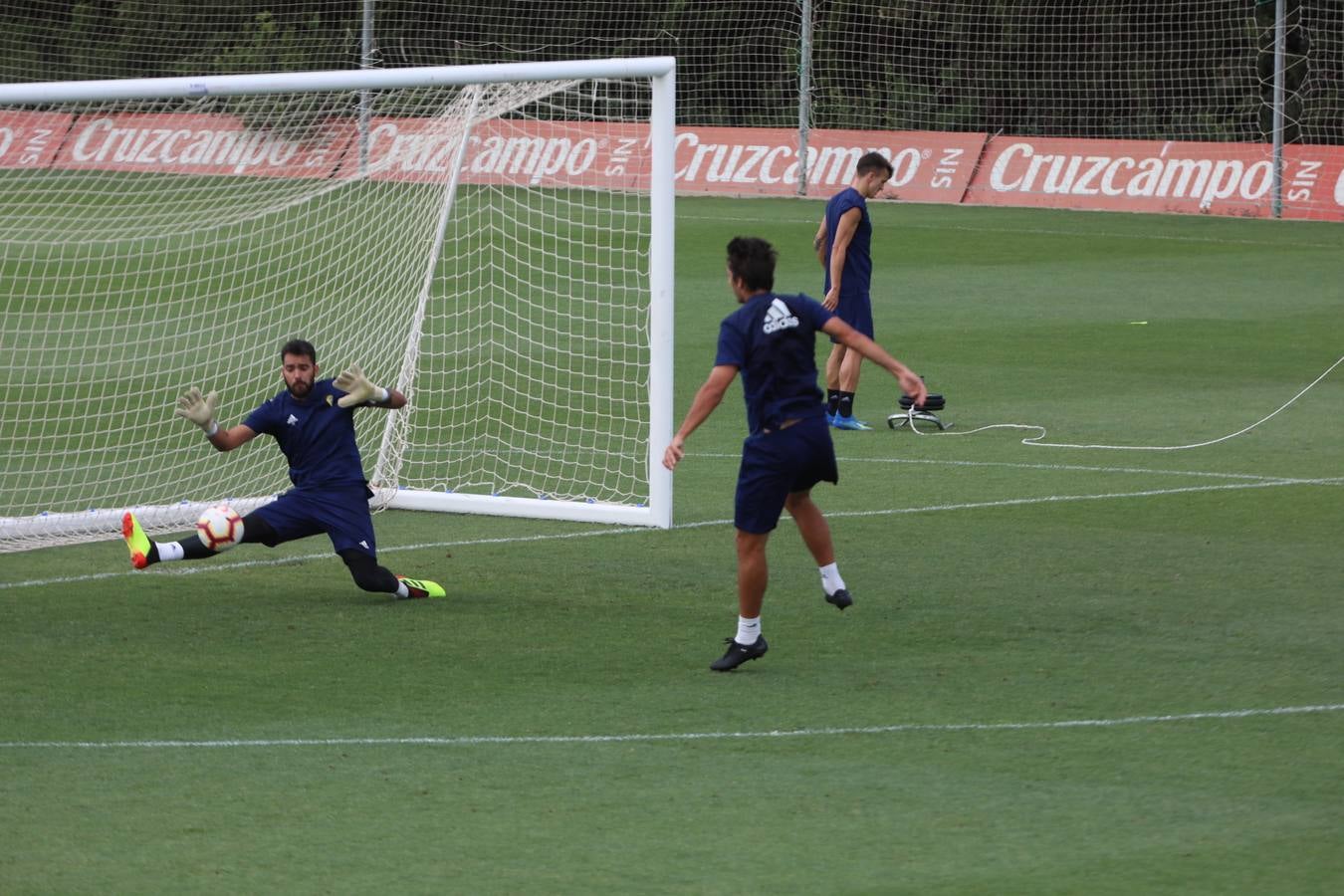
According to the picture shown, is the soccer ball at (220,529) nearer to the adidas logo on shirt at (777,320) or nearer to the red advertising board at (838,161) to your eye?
the adidas logo on shirt at (777,320)

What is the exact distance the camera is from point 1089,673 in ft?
26.3

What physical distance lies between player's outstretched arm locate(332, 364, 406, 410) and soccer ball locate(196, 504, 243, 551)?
0.74 m

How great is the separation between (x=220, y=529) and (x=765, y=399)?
9.23 feet

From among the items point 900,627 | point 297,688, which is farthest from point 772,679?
point 297,688

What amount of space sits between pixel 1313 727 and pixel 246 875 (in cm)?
382

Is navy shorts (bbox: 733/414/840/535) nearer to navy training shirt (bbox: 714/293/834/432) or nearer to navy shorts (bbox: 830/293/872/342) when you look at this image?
navy training shirt (bbox: 714/293/834/432)

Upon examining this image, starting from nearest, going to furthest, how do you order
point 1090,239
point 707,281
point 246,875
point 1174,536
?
1. point 246,875
2. point 1174,536
3. point 707,281
4. point 1090,239

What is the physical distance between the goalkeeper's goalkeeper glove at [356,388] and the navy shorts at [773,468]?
2003 mm

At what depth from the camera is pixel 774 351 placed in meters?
8.23

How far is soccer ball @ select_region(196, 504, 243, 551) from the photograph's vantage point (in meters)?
9.43

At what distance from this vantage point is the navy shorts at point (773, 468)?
26.8ft

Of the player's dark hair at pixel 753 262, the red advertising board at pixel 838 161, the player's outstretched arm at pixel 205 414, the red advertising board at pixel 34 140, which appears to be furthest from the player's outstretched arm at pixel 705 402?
the red advertising board at pixel 34 140

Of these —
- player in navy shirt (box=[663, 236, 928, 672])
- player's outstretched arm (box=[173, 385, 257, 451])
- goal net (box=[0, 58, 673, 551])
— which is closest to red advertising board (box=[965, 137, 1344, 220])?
goal net (box=[0, 58, 673, 551])

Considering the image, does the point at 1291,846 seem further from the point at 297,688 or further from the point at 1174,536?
the point at 1174,536
